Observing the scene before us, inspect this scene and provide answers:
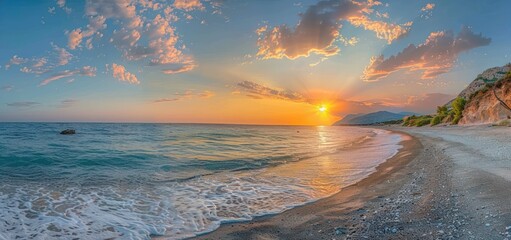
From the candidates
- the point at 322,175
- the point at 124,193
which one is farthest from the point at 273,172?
the point at 124,193

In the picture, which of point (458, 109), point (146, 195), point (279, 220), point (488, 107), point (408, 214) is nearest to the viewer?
point (408, 214)

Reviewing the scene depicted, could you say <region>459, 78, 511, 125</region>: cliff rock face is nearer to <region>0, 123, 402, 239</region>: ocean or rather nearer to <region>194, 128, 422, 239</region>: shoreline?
<region>0, 123, 402, 239</region>: ocean

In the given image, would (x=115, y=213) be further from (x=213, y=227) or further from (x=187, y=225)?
(x=213, y=227)

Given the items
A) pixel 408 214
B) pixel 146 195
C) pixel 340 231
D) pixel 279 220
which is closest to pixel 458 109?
pixel 408 214

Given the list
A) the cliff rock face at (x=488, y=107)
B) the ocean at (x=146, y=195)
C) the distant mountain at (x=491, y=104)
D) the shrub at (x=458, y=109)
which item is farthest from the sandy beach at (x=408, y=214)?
the shrub at (x=458, y=109)

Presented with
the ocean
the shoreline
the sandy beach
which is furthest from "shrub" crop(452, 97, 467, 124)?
the shoreline

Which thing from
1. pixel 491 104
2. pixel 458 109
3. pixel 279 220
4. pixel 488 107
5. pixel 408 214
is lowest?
pixel 279 220

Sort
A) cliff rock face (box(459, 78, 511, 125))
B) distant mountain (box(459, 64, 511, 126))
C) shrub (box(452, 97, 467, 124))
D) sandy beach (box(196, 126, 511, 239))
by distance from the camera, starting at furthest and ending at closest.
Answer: shrub (box(452, 97, 467, 124)) → cliff rock face (box(459, 78, 511, 125)) → distant mountain (box(459, 64, 511, 126)) → sandy beach (box(196, 126, 511, 239))

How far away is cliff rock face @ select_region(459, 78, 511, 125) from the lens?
3497 cm

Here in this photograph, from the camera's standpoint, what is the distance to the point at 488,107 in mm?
39656

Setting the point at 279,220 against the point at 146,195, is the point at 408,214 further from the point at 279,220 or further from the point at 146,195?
the point at 146,195

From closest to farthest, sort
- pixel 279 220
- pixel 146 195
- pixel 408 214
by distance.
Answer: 1. pixel 408 214
2. pixel 279 220
3. pixel 146 195

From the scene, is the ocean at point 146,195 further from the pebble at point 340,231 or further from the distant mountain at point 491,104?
the distant mountain at point 491,104

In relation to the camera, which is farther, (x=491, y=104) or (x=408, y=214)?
(x=491, y=104)
